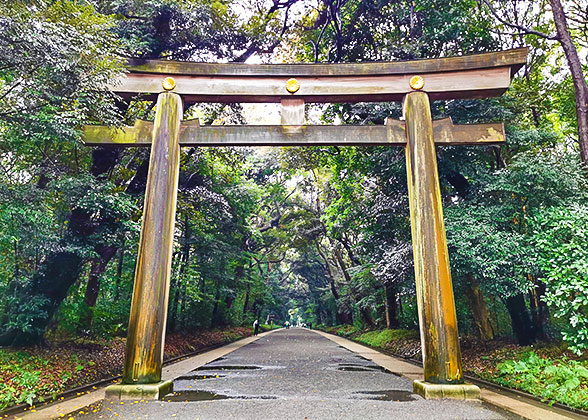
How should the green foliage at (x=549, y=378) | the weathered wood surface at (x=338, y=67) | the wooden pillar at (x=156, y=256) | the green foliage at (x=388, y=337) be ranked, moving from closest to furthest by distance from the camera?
the green foliage at (x=549, y=378) < the wooden pillar at (x=156, y=256) < the weathered wood surface at (x=338, y=67) < the green foliage at (x=388, y=337)

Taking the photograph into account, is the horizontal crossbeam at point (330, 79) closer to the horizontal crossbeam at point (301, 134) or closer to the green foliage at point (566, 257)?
the horizontal crossbeam at point (301, 134)

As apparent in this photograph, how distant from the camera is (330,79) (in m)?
6.43

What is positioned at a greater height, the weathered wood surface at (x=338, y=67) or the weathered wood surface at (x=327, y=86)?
the weathered wood surface at (x=338, y=67)

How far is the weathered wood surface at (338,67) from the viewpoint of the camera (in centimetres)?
615

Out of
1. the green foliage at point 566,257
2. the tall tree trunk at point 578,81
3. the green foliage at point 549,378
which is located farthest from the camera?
the tall tree trunk at point 578,81

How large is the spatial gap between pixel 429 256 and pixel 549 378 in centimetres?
286

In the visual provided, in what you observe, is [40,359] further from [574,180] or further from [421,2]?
[421,2]

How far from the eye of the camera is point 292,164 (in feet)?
46.5

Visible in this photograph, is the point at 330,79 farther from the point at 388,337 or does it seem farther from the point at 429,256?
the point at 388,337

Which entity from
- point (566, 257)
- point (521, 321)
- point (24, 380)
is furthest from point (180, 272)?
point (566, 257)

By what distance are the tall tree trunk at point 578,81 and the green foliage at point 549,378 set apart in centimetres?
435

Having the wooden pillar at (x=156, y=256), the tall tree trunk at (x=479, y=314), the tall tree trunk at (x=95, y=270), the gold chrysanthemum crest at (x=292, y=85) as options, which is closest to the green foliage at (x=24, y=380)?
the wooden pillar at (x=156, y=256)

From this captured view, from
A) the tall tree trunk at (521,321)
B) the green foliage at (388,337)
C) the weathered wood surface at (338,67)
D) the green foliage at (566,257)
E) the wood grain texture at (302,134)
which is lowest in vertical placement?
the green foliage at (388,337)

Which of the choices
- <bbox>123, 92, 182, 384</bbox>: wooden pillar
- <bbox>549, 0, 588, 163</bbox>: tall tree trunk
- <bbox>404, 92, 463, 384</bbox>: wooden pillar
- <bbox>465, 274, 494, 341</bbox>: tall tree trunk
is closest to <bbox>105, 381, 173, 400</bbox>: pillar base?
<bbox>123, 92, 182, 384</bbox>: wooden pillar
